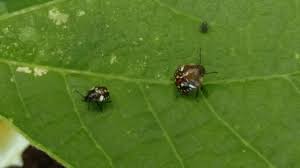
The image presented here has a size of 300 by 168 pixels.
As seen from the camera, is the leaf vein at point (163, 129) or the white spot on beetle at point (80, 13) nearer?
the leaf vein at point (163, 129)

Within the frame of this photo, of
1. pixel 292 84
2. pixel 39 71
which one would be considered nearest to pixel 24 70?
pixel 39 71

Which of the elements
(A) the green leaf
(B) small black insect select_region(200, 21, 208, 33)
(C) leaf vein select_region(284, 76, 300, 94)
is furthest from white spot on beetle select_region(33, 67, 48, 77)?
(C) leaf vein select_region(284, 76, 300, 94)

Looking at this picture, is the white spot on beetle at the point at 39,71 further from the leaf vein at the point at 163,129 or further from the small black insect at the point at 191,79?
the small black insect at the point at 191,79

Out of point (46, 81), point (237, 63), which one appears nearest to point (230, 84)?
point (237, 63)

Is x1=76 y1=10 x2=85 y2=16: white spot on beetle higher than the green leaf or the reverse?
higher

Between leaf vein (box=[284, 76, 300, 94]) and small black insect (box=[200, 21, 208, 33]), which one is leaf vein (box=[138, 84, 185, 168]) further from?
leaf vein (box=[284, 76, 300, 94])

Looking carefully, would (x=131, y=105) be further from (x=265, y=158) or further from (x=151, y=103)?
(x=265, y=158)

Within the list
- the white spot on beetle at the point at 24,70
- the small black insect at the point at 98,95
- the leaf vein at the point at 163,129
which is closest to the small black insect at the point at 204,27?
the leaf vein at the point at 163,129
